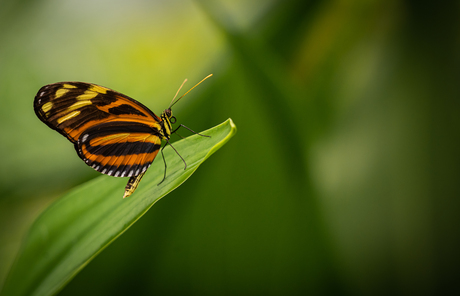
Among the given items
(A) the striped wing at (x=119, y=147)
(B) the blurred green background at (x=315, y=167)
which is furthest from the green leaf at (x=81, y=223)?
(B) the blurred green background at (x=315, y=167)

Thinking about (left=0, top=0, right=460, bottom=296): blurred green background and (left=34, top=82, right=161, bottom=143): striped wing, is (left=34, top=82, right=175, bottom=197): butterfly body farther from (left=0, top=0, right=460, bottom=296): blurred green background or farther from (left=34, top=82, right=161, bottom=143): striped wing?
(left=0, top=0, right=460, bottom=296): blurred green background

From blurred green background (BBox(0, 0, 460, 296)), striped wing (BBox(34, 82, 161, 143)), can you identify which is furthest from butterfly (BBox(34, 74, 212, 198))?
blurred green background (BBox(0, 0, 460, 296))

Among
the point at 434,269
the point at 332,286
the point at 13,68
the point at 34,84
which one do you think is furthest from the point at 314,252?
the point at 13,68

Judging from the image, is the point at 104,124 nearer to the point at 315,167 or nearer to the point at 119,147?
the point at 119,147

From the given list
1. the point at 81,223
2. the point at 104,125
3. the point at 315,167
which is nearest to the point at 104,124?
the point at 104,125

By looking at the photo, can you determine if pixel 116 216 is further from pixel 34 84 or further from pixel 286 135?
pixel 34 84

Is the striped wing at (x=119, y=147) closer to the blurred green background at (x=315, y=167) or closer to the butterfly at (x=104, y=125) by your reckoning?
the butterfly at (x=104, y=125)
